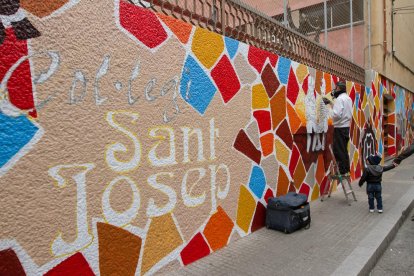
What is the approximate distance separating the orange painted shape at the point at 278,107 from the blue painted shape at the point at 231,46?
111 centimetres

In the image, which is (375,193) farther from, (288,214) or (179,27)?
(179,27)

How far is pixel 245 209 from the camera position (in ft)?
13.9

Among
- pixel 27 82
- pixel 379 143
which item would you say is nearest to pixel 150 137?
pixel 27 82

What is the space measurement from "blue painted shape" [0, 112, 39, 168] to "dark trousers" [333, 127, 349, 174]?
535 cm

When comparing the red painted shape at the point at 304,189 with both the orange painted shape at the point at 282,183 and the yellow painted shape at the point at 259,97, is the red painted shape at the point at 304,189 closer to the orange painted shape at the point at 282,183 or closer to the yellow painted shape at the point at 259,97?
the orange painted shape at the point at 282,183

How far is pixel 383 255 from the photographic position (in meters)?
3.99

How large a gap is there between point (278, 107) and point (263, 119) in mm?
537

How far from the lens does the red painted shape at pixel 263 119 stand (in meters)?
4.55

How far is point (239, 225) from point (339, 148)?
3021 millimetres

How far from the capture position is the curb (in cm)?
324

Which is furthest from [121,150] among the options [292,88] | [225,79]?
[292,88]

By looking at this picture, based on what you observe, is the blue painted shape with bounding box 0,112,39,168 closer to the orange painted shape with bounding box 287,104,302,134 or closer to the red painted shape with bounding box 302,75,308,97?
the orange painted shape with bounding box 287,104,302,134

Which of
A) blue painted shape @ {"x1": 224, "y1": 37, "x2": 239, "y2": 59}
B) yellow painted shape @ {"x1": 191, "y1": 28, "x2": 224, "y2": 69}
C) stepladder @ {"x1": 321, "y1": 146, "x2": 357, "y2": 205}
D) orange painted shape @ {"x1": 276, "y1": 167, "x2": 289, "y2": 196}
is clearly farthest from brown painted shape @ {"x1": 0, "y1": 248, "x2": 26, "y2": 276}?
stepladder @ {"x1": 321, "y1": 146, "x2": 357, "y2": 205}

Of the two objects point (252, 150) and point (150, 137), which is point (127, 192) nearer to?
point (150, 137)
